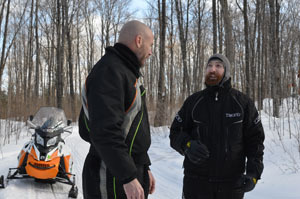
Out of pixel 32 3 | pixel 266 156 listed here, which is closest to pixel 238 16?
pixel 32 3

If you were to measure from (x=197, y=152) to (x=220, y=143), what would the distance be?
234 mm

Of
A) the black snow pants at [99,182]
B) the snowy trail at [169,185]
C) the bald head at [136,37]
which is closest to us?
the black snow pants at [99,182]

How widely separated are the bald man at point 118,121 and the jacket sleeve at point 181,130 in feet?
2.20

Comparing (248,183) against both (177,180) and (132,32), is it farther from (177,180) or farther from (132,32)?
(177,180)

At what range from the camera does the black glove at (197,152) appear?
7.50 feet

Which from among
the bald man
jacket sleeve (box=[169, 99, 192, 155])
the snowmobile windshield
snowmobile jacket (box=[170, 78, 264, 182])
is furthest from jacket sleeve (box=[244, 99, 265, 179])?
the snowmobile windshield

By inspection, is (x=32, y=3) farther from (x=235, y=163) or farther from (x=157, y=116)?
(x=235, y=163)

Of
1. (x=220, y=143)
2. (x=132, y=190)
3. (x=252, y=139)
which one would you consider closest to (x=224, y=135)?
(x=220, y=143)

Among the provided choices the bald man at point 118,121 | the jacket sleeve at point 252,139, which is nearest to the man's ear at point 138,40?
the bald man at point 118,121

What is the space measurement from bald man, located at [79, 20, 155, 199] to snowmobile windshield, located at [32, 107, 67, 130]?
3.20 m

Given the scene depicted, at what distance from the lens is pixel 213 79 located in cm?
255

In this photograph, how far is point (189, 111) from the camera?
2.58 meters

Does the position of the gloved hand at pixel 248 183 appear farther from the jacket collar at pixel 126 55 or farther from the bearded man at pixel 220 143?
the jacket collar at pixel 126 55

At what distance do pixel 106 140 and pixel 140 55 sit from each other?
2.10ft
